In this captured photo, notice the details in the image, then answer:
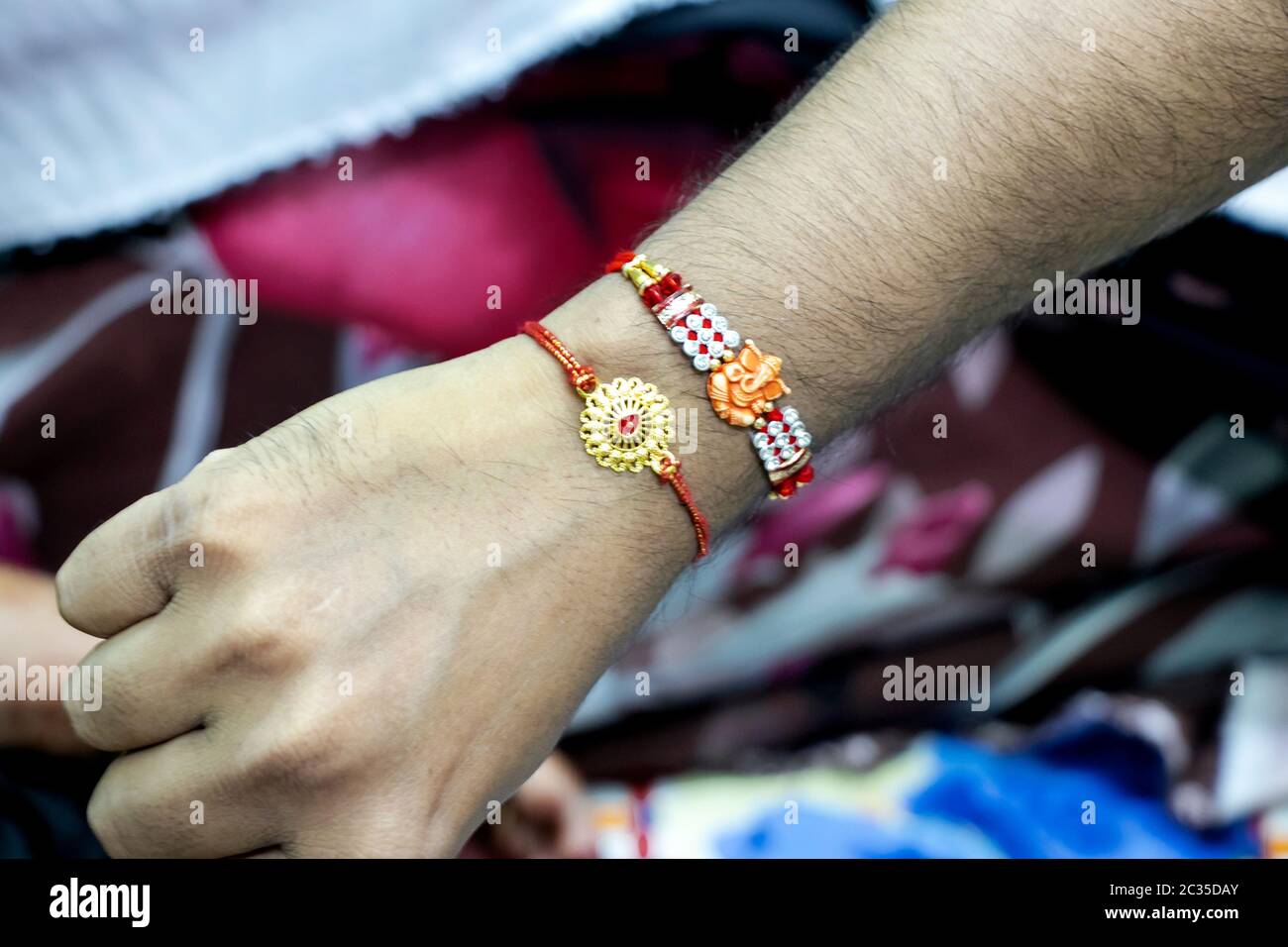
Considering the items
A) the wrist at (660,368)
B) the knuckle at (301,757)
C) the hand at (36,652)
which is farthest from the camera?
the hand at (36,652)

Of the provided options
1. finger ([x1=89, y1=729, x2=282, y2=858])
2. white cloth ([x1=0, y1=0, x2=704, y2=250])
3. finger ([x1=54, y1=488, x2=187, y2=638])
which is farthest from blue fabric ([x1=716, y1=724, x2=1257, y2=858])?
white cloth ([x1=0, y1=0, x2=704, y2=250])

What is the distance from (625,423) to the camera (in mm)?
839

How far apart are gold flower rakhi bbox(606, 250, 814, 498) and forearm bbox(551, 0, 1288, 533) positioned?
0.04 feet

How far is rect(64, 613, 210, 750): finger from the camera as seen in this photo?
2.58 ft

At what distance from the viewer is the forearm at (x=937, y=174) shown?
0.86 meters

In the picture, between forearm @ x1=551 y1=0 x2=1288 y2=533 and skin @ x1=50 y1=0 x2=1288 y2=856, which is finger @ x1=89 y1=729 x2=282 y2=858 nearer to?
skin @ x1=50 y1=0 x2=1288 y2=856

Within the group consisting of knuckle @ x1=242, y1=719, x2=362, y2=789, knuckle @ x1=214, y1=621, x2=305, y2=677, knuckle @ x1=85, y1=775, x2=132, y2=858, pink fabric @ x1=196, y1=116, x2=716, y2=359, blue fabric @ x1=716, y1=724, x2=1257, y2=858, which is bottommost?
blue fabric @ x1=716, y1=724, x2=1257, y2=858

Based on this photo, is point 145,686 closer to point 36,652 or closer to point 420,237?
point 36,652

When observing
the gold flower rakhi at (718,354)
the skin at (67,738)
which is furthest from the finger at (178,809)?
the gold flower rakhi at (718,354)

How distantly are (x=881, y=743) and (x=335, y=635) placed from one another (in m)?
0.71

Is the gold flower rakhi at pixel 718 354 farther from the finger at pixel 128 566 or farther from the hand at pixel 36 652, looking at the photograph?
the hand at pixel 36 652

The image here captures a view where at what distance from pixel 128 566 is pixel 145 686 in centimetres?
9

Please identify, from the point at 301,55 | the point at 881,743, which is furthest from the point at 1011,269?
the point at 301,55

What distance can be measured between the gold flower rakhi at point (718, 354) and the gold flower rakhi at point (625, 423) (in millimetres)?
46
